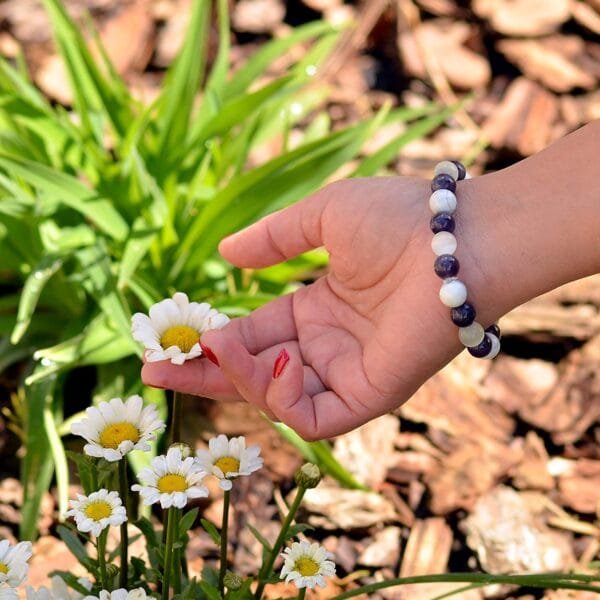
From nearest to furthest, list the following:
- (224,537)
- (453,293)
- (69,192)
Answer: (224,537)
(453,293)
(69,192)

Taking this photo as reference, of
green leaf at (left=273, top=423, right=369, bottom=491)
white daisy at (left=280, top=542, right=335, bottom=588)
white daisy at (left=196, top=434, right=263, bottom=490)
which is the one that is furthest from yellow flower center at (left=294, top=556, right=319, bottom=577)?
green leaf at (left=273, top=423, right=369, bottom=491)

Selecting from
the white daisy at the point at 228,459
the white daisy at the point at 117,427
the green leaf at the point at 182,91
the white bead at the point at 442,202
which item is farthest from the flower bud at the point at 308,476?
the green leaf at the point at 182,91

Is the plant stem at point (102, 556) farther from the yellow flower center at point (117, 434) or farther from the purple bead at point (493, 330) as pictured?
the purple bead at point (493, 330)

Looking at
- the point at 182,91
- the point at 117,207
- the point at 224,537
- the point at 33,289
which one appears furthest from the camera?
the point at 182,91

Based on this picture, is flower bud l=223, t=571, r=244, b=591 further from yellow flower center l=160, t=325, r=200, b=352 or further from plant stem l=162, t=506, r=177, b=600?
yellow flower center l=160, t=325, r=200, b=352

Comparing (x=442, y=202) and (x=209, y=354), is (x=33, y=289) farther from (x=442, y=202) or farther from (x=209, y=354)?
(x=442, y=202)

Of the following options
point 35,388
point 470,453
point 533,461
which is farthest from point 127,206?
point 533,461

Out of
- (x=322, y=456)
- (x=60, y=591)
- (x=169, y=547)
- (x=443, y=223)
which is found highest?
(x=443, y=223)

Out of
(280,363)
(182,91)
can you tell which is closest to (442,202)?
(280,363)
